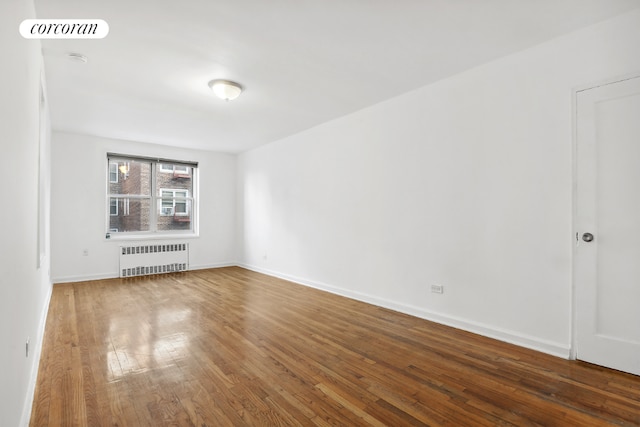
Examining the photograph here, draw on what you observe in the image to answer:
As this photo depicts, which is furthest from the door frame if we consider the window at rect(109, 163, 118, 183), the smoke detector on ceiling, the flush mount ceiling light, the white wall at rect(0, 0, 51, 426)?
the window at rect(109, 163, 118, 183)

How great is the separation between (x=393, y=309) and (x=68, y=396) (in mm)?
3244

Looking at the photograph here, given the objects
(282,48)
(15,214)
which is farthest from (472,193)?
(15,214)

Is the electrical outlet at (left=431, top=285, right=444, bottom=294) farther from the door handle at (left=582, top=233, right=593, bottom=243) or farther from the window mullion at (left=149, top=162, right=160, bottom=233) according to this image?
the window mullion at (left=149, top=162, right=160, bottom=233)

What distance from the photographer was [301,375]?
2359mm

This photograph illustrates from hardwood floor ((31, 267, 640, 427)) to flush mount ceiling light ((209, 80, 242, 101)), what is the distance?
102 inches

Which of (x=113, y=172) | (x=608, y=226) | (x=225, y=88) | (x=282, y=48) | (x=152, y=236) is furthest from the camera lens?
(x=152, y=236)

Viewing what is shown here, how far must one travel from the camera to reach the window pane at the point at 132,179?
20.9ft

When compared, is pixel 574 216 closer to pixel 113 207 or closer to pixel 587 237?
pixel 587 237

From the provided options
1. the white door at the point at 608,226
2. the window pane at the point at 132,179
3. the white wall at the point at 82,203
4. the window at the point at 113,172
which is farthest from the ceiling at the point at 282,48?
the window pane at the point at 132,179

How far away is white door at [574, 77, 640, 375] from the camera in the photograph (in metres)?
2.38

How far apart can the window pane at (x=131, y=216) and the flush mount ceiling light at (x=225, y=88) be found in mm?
4077

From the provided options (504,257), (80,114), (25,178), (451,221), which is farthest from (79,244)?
(504,257)

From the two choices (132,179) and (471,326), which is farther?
(132,179)

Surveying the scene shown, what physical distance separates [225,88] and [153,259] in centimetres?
445
